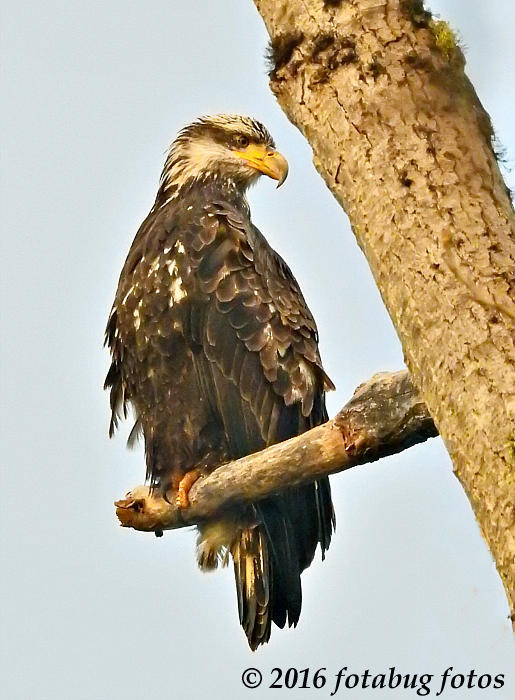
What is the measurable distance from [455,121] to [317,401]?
352 centimetres

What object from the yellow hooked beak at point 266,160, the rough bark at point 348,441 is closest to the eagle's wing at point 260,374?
the yellow hooked beak at point 266,160

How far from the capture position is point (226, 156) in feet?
23.9

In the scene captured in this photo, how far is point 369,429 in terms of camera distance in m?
4.14

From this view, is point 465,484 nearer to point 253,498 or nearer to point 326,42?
point 326,42

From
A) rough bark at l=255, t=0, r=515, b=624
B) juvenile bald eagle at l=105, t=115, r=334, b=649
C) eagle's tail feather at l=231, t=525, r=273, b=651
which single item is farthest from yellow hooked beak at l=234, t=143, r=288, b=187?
rough bark at l=255, t=0, r=515, b=624

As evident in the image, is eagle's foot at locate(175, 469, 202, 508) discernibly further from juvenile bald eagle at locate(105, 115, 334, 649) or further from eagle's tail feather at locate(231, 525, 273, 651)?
eagle's tail feather at locate(231, 525, 273, 651)

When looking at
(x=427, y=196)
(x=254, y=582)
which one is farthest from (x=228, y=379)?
(x=427, y=196)

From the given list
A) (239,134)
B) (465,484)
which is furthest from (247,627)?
(465,484)

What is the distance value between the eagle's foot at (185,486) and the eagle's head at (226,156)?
1963 millimetres

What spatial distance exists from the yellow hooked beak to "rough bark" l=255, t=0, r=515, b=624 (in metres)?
3.69

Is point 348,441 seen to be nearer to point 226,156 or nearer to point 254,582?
point 254,582

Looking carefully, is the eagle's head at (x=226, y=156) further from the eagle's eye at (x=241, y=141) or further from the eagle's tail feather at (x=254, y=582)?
the eagle's tail feather at (x=254, y=582)

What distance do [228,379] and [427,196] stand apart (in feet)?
11.0

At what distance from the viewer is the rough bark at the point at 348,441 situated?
161 inches
